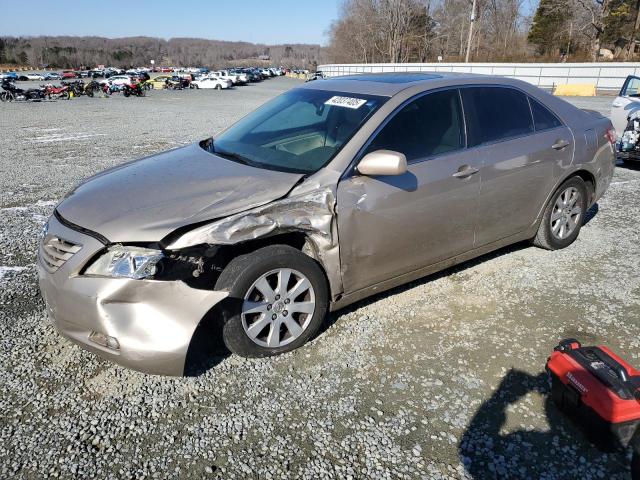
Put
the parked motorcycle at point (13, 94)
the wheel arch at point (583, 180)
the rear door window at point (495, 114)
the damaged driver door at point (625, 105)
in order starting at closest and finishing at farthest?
the rear door window at point (495, 114) < the wheel arch at point (583, 180) < the damaged driver door at point (625, 105) < the parked motorcycle at point (13, 94)

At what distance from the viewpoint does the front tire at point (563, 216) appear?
14.4 ft

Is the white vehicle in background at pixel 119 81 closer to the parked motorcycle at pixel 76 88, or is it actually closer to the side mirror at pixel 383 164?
the parked motorcycle at pixel 76 88

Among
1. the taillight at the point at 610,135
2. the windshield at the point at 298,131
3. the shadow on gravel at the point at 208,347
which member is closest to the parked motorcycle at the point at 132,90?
the windshield at the point at 298,131

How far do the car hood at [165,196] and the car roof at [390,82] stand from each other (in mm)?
1040

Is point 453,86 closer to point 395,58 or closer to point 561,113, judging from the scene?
point 561,113

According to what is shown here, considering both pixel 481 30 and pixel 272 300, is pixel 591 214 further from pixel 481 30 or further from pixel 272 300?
pixel 481 30

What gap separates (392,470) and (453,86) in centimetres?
276

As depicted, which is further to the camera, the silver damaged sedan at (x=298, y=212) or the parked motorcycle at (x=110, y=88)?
the parked motorcycle at (x=110, y=88)

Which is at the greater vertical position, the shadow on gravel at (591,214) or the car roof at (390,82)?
the car roof at (390,82)

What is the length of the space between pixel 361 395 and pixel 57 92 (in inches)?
1296

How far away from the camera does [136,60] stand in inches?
5605

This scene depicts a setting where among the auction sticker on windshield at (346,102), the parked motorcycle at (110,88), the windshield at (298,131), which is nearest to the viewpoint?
the windshield at (298,131)

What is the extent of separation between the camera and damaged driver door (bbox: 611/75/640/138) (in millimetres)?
7922

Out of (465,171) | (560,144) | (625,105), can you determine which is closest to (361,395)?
(465,171)
